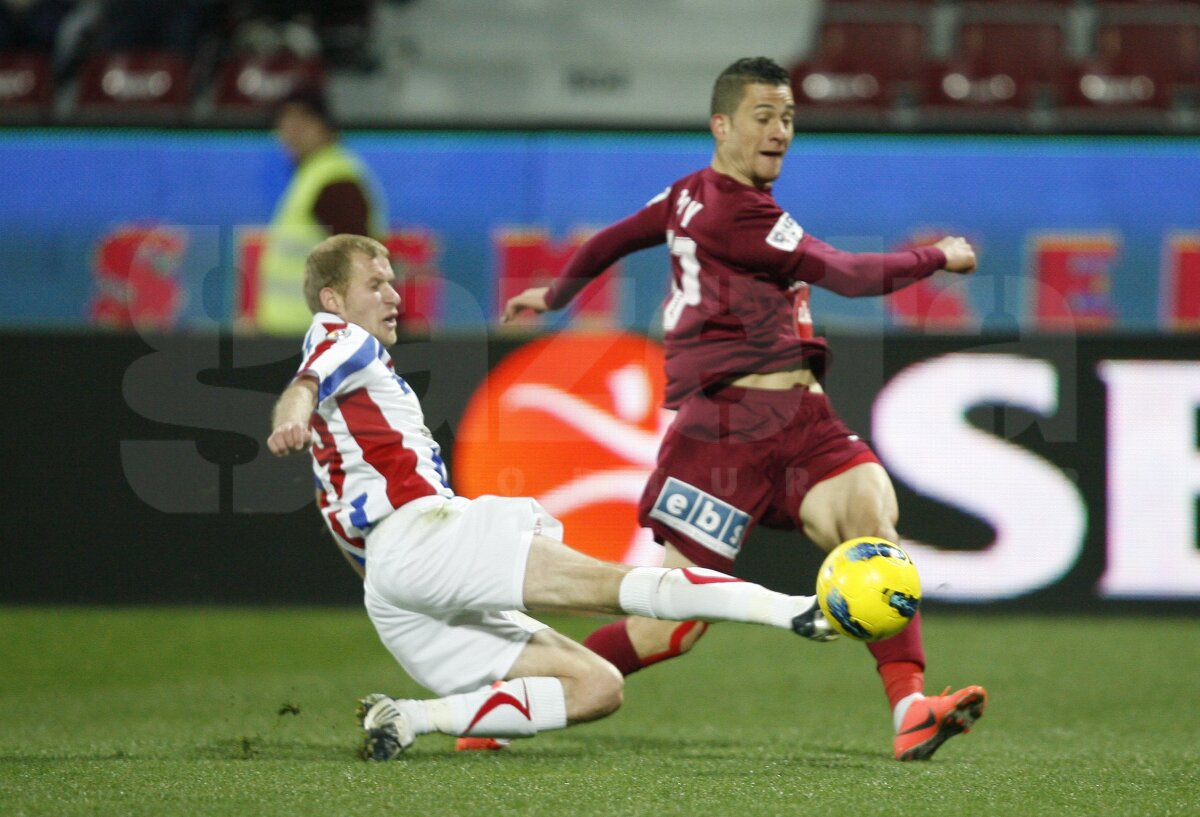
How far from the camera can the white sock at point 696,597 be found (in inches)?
150

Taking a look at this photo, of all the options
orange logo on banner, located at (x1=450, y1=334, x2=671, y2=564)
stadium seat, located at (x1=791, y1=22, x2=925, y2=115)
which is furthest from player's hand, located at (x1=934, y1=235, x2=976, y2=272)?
stadium seat, located at (x1=791, y1=22, x2=925, y2=115)

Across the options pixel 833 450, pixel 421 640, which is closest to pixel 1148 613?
pixel 833 450

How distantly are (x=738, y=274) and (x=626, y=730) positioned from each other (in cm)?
150

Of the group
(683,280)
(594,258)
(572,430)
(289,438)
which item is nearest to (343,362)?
(289,438)

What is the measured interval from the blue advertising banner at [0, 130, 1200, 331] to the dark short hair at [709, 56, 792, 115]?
4.74 meters

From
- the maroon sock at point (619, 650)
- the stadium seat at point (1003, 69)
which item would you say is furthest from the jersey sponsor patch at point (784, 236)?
the stadium seat at point (1003, 69)

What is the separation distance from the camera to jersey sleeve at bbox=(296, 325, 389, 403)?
3.94 m

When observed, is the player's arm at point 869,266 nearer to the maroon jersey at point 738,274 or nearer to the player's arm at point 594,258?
the maroon jersey at point 738,274

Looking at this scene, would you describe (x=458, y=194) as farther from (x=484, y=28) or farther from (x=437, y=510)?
(x=437, y=510)

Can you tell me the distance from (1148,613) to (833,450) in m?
3.31

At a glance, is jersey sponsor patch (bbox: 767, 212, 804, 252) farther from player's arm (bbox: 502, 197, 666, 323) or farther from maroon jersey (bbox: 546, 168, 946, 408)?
player's arm (bbox: 502, 197, 666, 323)

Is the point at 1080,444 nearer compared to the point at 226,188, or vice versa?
the point at 1080,444

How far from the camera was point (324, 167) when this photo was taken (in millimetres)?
8141

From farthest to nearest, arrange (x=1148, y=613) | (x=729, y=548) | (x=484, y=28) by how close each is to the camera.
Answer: (x=484, y=28) → (x=1148, y=613) → (x=729, y=548)
